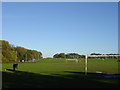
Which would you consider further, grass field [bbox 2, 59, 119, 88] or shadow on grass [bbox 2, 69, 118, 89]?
grass field [bbox 2, 59, 119, 88]

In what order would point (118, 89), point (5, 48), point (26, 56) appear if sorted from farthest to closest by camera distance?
1. point (26, 56)
2. point (5, 48)
3. point (118, 89)

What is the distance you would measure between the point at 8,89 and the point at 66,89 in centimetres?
308

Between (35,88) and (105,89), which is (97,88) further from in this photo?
(35,88)

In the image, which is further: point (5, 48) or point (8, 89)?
point (5, 48)

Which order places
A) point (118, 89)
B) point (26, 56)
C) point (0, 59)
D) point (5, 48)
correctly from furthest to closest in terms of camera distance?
point (26, 56), point (5, 48), point (0, 59), point (118, 89)

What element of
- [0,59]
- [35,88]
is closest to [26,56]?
[0,59]

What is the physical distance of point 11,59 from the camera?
292ft

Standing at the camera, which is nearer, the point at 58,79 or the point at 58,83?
the point at 58,83

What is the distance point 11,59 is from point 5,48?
4.81 metres

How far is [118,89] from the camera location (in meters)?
12.5

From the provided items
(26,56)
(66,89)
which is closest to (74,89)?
(66,89)

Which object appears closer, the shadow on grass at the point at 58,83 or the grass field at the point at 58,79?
the shadow on grass at the point at 58,83

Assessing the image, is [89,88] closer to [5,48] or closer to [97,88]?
[97,88]

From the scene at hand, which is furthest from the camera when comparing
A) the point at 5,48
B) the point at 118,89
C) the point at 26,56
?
the point at 26,56
